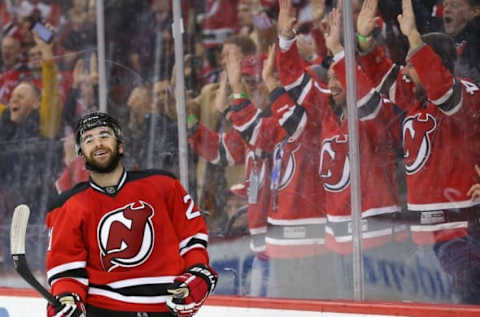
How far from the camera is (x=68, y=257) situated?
310 cm

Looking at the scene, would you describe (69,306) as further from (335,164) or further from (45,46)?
(45,46)

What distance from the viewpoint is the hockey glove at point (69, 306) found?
302 cm

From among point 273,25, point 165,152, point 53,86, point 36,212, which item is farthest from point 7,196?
point 273,25

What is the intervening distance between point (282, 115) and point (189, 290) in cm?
159

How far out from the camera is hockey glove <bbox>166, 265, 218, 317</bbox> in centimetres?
307

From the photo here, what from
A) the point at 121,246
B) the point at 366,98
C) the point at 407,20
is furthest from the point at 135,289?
the point at 407,20

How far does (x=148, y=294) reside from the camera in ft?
10.4

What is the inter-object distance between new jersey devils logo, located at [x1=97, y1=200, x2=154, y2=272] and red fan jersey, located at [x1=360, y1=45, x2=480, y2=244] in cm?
120

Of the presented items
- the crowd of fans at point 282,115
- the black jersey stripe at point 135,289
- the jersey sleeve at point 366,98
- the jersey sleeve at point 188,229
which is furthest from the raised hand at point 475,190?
the black jersey stripe at point 135,289

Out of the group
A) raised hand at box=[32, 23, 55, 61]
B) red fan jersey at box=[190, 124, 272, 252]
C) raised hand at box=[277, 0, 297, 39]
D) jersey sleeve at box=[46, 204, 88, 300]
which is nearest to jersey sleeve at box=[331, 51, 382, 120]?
raised hand at box=[277, 0, 297, 39]

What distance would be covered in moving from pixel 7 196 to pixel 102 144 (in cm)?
302

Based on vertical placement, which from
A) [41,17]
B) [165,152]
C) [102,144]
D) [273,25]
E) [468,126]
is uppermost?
[41,17]

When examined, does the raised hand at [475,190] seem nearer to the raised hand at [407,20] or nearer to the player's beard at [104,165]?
the raised hand at [407,20]

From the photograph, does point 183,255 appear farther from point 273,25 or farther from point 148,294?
point 273,25
